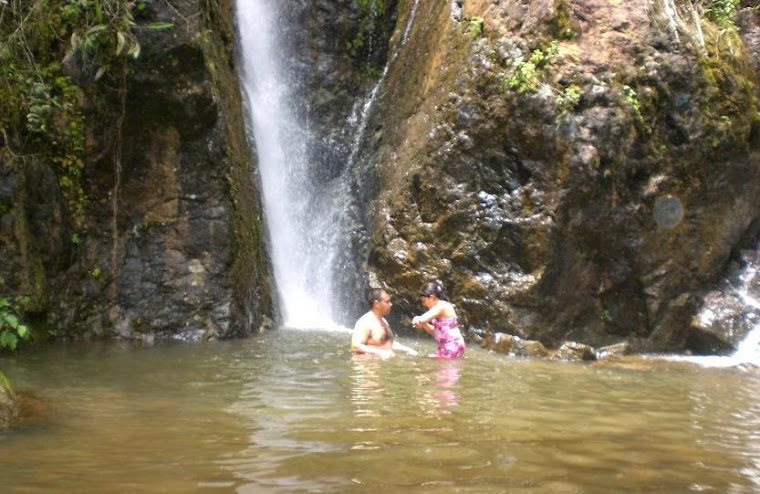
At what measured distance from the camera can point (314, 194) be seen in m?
13.1

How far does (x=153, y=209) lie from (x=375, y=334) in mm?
3802

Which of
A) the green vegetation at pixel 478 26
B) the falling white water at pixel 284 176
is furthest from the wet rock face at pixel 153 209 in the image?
the green vegetation at pixel 478 26

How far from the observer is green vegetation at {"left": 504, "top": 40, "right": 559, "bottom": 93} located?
10250 mm

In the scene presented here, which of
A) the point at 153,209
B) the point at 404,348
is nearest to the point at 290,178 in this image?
the point at 153,209

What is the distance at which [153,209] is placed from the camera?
9422mm

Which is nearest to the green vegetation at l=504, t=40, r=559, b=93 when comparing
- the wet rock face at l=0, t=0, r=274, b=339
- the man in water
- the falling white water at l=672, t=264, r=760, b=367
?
the man in water

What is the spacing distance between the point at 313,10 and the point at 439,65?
13.8 feet

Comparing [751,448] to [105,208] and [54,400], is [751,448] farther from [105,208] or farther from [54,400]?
[105,208]

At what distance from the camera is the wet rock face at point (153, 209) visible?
29.3ft

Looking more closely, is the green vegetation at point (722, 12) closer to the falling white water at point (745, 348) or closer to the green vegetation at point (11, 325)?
the falling white water at point (745, 348)

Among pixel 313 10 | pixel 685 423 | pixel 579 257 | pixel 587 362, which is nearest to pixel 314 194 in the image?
pixel 313 10

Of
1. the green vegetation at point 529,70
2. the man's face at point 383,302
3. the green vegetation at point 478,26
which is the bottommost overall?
the man's face at point 383,302

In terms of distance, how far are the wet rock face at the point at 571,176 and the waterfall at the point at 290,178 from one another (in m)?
1.37

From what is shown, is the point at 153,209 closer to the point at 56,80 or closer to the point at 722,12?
the point at 56,80
